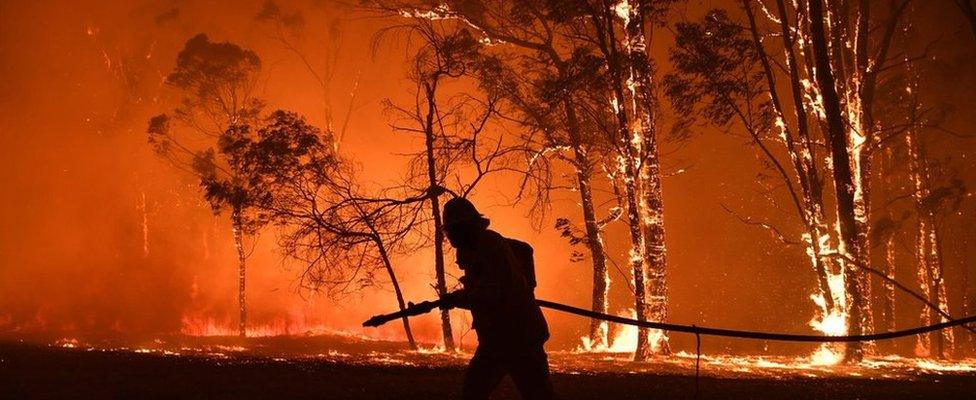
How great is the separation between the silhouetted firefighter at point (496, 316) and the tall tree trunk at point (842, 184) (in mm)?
12199

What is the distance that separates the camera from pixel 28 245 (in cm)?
5997

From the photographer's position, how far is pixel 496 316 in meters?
4.48

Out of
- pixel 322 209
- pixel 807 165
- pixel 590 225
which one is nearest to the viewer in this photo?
pixel 807 165

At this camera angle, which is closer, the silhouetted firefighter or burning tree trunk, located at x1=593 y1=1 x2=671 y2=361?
the silhouetted firefighter

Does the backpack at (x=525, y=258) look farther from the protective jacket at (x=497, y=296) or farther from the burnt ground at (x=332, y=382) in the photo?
the burnt ground at (x=332, y=382)

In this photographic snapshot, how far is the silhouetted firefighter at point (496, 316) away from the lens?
4.38 meters

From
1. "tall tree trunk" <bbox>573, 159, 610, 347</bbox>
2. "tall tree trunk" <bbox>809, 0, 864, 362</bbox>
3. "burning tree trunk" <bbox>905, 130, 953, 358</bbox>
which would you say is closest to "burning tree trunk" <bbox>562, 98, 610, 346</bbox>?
"tall tree trunk" <bbox>573, 159, 610, 347</bbox>

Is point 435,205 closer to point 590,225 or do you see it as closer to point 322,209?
point 322,209

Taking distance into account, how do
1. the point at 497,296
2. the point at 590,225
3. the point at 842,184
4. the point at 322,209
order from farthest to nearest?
1. the point at 590,225
2. the point at 322,209
3. the point at 842,184
4. the point at 497,296

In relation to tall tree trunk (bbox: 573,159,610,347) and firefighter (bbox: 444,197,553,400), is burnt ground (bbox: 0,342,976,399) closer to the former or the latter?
firefighter (bbox: 444,197,553,400)

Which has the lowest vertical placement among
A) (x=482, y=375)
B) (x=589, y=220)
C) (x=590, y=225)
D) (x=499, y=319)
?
(x=482, y=375)

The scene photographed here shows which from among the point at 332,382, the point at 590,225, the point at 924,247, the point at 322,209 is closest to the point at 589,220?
the point at 590,225

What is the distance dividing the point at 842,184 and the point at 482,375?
1245 centimetres

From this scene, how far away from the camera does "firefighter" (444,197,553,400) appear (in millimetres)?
4395
